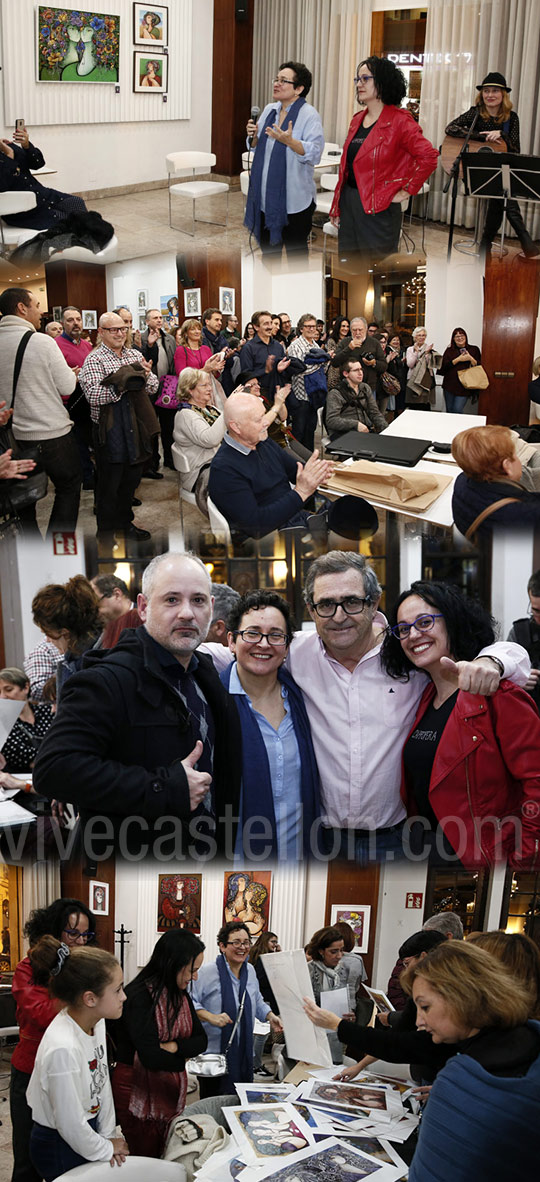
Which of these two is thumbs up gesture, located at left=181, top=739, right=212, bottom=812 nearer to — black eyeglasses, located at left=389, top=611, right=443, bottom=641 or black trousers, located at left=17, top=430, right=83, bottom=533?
black eyeglasses, located at left=389, top=611, right=443, bottom=641

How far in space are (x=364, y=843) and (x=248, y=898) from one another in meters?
0.43

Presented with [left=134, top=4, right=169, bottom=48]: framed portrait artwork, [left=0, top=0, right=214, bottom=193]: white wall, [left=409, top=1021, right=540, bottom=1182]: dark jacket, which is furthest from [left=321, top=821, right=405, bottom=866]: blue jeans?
[left=134, top=4, right=169, bottom=48]: framed portrait artwork

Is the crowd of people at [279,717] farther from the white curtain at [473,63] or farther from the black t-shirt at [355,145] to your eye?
the white curtain at [473,63]

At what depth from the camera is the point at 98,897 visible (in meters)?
3.05

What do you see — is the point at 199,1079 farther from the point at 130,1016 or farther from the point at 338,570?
→ the point at 338,570

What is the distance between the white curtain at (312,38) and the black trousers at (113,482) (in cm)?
716

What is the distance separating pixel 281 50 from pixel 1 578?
30.0 feet

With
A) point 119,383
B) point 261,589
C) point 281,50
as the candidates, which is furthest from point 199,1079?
point 281,50

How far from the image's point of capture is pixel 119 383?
4371 mm

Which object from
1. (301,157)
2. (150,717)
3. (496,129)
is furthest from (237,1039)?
(496,129)

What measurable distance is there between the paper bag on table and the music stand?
134 inches

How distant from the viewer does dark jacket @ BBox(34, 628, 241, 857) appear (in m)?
2.39

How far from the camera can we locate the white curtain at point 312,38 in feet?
34.5

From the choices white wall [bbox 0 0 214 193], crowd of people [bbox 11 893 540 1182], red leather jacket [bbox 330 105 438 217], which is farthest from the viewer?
white wall [bbox 0 0 214 193]
